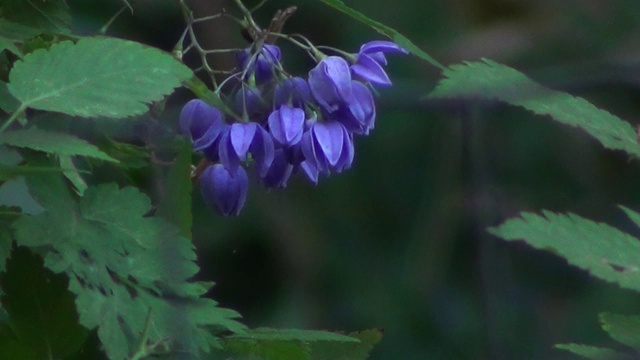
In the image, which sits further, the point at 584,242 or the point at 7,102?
the point at 7,102

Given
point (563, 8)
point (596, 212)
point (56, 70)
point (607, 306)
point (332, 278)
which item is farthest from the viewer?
point (563, 8)

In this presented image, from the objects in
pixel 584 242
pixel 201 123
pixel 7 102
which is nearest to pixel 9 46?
pixel 7 102

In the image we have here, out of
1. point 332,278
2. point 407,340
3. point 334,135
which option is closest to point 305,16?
point 332,278

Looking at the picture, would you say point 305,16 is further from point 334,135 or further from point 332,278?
point 334,135

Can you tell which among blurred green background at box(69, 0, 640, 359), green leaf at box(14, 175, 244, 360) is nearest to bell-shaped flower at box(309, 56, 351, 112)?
green leaf at box(14, 175, 244, 360)

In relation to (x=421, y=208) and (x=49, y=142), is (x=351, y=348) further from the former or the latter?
(x=421, y=208)

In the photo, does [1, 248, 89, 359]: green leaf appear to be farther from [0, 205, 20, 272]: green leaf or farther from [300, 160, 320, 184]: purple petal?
[300, 160, 320, 184]: purple petal

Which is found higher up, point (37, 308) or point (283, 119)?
point (283, 119)

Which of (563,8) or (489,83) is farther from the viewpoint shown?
(563,8)
